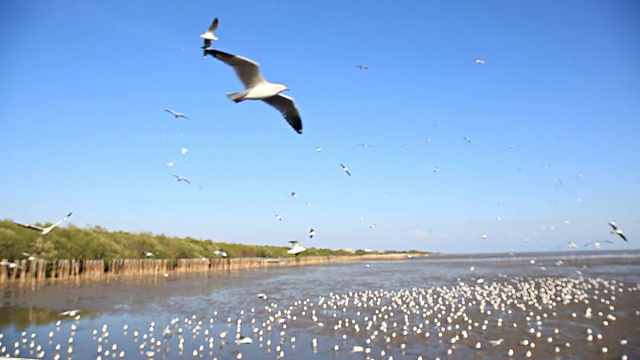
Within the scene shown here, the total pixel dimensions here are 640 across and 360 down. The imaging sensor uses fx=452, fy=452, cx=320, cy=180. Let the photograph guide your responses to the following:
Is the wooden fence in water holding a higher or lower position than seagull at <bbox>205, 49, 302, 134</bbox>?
lower

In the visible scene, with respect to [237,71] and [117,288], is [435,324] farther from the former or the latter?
[117,288]

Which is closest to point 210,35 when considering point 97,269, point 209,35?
point 209,35

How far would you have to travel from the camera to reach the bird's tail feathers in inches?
262

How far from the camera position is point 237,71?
6520 mm

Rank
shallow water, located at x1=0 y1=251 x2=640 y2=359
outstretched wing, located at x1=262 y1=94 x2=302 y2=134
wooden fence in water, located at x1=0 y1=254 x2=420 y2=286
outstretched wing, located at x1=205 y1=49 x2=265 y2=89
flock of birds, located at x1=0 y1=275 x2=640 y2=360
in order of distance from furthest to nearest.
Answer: wooden fence in water, located at x1=0 y1=254 x2=420 y2=286 → shallow water, located at x1=0 y1=251 x2=640 y2=359 → flock of birds, located at x1=0 y1=275 x2=640 y2=360 → outstretched wing, located at x1=262 y1=94 x2=302 y2=134 → outstretched wing, located at x1=205 y1=49 x2=265 y2=89

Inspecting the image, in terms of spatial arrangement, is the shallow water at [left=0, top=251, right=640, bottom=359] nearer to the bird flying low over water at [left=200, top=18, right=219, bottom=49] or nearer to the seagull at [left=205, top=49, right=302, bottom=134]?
the seagull at [left=205, top=49, right=302, bottom=134]

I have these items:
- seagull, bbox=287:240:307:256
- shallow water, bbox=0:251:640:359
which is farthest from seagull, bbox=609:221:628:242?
seagull, bbox=287:240:307:256

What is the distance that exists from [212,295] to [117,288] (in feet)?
31.3

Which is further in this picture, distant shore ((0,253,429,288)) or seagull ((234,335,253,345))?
distant shore ((0,253,429,288))

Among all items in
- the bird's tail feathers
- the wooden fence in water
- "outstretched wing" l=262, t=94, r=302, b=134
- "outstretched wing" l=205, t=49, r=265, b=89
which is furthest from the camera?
the wooden fence in water

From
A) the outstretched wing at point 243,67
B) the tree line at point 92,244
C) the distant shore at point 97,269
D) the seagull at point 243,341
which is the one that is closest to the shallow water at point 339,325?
the seagull at point 243,341

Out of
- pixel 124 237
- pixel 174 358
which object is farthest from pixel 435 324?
pixel 124 237

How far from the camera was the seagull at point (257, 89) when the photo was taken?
245 inches

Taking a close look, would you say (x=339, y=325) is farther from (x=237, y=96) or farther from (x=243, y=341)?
(x=237, y=96)
